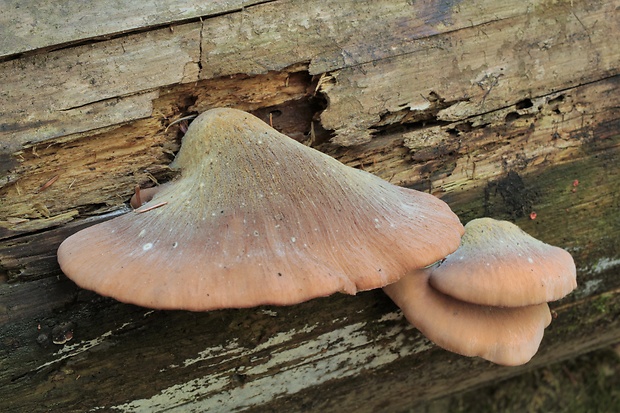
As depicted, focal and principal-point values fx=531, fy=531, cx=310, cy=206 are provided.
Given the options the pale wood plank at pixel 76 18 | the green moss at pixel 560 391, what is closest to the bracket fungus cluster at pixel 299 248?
the pale wood plank at pixel 76 18

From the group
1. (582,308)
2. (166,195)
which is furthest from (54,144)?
(582,308)

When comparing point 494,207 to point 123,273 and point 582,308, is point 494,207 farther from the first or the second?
point 123,273

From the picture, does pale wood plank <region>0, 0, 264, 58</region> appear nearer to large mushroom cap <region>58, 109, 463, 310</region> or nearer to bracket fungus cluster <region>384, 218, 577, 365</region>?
large mushroom cap <region>58, 109, 463, 310</region>

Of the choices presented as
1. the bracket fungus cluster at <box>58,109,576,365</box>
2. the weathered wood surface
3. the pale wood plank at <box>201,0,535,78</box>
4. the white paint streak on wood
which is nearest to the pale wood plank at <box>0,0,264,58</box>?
the weathered wood surface

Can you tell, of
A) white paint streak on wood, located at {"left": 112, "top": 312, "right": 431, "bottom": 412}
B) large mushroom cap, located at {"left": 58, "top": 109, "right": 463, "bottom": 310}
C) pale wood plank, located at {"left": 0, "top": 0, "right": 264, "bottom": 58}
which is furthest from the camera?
white paint streak on wood, located at {"left": 112, "top": 312, "right": 431, "bottom": 412}

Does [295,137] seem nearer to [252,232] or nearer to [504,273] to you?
[252,232]

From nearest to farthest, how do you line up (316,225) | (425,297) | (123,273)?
(123,273) < (316,225) < (425,297)
